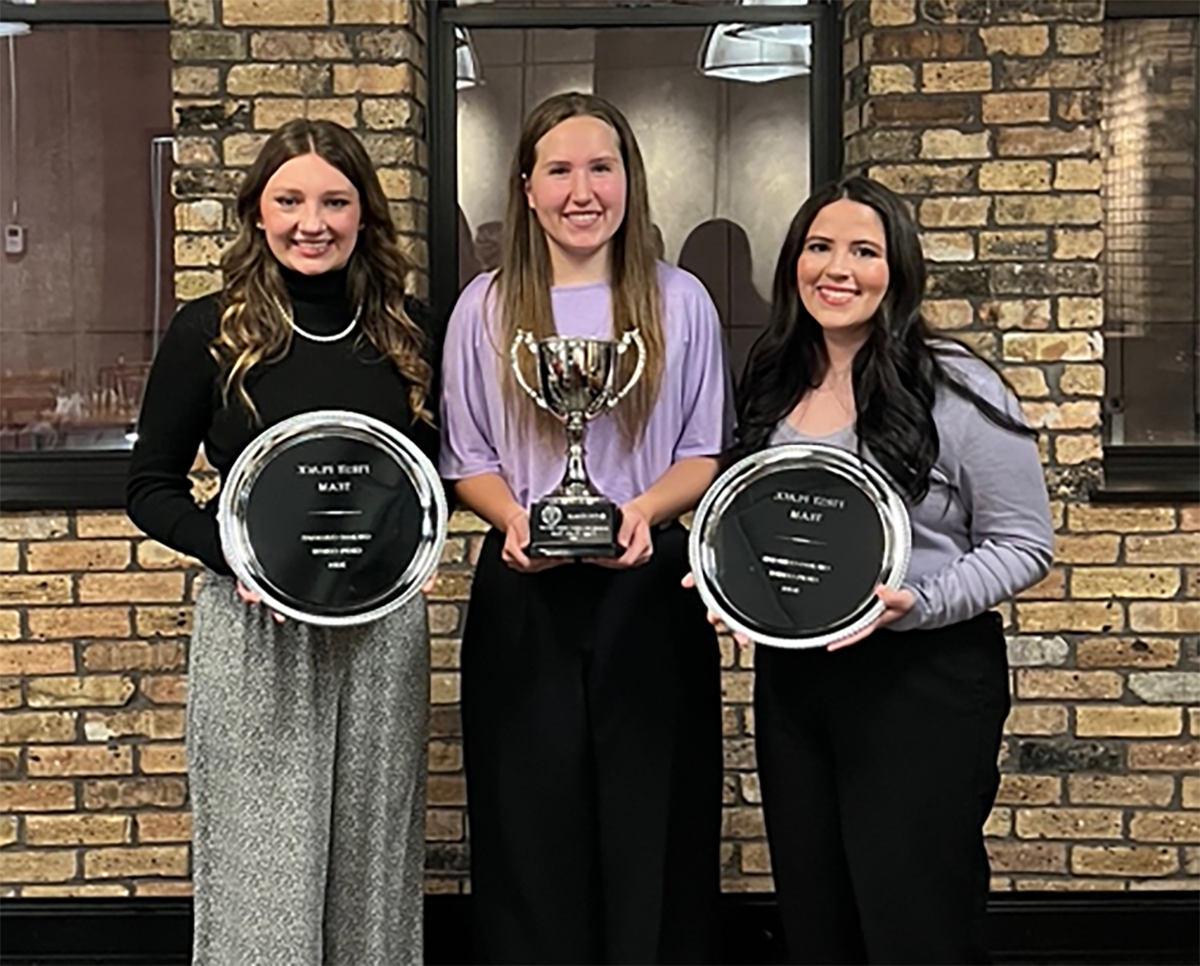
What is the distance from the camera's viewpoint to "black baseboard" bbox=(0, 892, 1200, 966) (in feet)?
11.0

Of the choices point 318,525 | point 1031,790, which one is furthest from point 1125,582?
point 318,525

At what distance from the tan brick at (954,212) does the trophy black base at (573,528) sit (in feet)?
4.31

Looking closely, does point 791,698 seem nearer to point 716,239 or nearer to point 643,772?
point 643,772

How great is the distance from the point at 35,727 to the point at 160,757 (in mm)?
271

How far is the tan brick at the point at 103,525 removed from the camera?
326 cm

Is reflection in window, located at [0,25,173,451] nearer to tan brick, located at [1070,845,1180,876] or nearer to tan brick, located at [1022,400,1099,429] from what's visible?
tan brick, located at [1022,400,1099,429]

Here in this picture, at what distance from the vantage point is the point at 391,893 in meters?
2.44

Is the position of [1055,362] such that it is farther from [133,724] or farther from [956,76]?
[133,724]

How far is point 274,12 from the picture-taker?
125 inches

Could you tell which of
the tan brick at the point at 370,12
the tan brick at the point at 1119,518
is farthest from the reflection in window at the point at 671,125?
the tan brick at the point at 1119,518

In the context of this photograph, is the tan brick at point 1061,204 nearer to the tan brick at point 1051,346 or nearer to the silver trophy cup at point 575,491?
the tan brick at point 1051,346

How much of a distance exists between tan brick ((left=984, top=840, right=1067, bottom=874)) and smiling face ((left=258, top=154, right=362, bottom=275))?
197 cm

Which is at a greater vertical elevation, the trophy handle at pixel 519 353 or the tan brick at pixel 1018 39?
the tan brick at pixel 1018 39

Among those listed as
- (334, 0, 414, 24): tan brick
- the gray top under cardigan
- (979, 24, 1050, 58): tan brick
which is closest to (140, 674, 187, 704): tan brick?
(334, 0, 414, 24): tan brick
